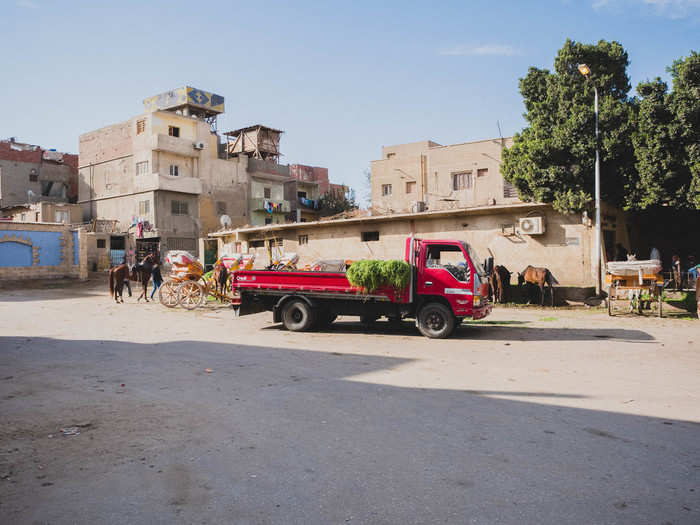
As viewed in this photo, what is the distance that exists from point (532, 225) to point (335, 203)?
38.5 meters

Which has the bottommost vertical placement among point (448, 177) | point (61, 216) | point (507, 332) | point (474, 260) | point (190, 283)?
point (507, 332)

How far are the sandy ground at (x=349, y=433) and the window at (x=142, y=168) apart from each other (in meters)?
36.5

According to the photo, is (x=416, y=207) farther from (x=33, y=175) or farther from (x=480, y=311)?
(x=33, y=175)

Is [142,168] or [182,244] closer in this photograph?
[142,168]

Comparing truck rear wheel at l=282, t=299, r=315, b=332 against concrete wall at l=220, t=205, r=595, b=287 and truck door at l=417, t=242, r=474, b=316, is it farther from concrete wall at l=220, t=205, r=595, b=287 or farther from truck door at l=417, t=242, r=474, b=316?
concrete wall at l=220, t=205, r=595, b=287

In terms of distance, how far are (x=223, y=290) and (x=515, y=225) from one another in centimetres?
1140

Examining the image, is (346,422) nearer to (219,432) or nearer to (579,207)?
(219,432)

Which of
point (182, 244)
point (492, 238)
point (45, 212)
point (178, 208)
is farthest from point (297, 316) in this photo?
point (45, 212)

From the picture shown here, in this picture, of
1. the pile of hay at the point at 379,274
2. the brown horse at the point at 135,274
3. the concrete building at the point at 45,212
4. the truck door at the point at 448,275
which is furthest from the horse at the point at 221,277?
the concrete building at the point at 45,212

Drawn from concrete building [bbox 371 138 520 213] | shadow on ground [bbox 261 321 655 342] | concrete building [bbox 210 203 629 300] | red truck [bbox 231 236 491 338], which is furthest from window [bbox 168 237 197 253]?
red truck [bbox 231 236 491 338]

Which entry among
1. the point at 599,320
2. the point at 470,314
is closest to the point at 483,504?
the point at 470,314

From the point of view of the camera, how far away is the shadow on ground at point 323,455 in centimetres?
344

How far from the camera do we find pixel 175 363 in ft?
28.1

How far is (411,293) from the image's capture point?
37.9 feet
